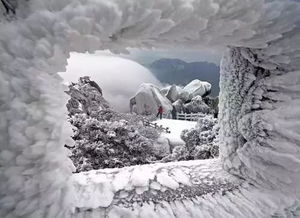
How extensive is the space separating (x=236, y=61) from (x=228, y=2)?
0.16 metres

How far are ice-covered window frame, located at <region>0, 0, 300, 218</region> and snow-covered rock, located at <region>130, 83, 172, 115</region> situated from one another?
2.58 metres

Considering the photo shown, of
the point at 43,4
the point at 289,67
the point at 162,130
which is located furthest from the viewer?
the point at 162,130

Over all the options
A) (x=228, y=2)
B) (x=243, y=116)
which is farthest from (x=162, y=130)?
(x=228, y=2)

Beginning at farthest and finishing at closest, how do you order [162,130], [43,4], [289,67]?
[162,130]
[289,67]
[43,4]

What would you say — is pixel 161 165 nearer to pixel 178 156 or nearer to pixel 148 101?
pixel 178 156

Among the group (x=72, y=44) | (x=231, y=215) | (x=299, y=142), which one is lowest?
(x=231, y=215)

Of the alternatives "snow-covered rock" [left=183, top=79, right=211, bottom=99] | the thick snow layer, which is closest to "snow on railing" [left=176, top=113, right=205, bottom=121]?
"snow-covered rock" [left=183, top=79, right=211, bottom=99]

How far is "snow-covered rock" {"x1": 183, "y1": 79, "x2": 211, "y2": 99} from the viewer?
165 inches

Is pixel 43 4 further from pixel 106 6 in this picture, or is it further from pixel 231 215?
pixel 231 215

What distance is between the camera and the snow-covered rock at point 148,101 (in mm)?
3371

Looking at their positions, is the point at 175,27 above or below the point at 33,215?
above

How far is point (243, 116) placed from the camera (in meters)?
0.59

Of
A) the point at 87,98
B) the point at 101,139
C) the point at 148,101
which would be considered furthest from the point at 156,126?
the point at 148,101

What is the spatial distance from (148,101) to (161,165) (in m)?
2.99
